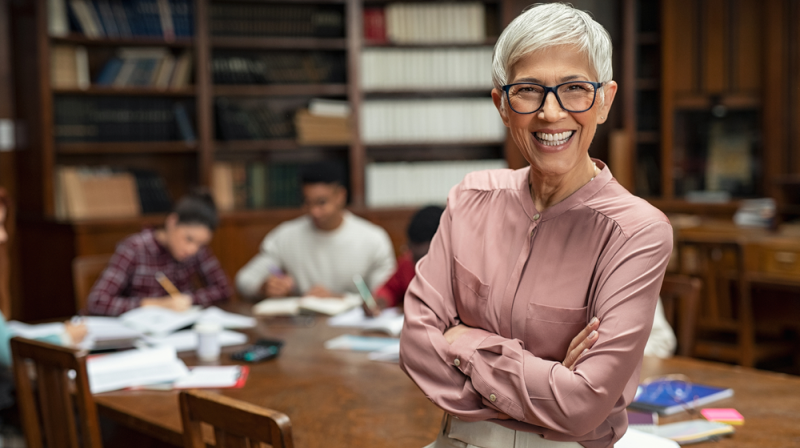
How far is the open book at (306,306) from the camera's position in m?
2.87

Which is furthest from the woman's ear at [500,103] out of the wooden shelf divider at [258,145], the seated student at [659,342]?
the wooden shelf divider at [258,145]

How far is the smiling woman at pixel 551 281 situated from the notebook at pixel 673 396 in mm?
563

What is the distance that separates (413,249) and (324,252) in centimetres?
95

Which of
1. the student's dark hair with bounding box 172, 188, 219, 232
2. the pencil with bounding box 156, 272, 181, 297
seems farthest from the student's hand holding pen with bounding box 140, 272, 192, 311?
the student's dark hair with bounding box 172, 188, 219, 232

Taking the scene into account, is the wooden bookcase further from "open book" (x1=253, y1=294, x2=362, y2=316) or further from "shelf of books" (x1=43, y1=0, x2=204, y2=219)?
"open book" (x1=253, y1=294, x2=362, y2=316)

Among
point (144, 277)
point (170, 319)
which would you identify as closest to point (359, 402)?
point (170, 319)

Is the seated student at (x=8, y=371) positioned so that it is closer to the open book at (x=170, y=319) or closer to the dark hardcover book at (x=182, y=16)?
the open book at (x=170, y=319)

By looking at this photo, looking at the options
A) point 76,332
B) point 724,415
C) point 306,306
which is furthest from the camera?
point 306,306

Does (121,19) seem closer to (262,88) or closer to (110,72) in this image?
(110,72)

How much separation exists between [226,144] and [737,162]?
11.9ft

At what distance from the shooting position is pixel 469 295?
130cm

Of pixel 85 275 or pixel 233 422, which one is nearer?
pixel 233 422

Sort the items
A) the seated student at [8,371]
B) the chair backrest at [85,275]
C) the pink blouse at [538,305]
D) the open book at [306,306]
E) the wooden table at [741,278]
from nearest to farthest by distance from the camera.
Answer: the pink blouse at [538,305] → the seated student at [8,371] → the open book at [306,306] → the chair backrest at [85,275] → the wooden table at [741,278]

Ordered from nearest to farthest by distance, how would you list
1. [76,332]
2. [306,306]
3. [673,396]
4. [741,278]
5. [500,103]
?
[500,103]
[673,396]
[76,332]
[306,306]
[741,278]
